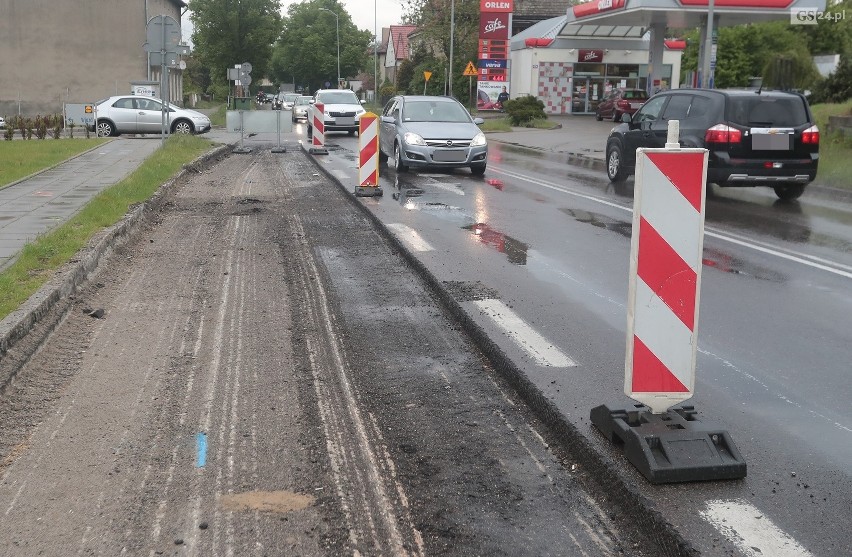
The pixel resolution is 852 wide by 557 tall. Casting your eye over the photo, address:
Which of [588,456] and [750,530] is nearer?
[750,530]

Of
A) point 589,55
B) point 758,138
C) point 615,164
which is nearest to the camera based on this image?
point 758,138

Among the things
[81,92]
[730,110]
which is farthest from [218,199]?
[81,92]

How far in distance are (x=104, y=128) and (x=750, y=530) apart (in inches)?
1326

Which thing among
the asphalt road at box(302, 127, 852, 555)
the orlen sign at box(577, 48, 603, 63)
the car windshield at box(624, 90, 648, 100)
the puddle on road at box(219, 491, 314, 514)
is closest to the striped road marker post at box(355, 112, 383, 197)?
the asphalt road at box(302, 127, 852, 555)

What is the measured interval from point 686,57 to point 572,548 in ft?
196

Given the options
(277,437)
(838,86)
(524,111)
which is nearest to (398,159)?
(277,437)

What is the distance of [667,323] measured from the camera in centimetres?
419

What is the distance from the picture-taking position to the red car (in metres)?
43.8

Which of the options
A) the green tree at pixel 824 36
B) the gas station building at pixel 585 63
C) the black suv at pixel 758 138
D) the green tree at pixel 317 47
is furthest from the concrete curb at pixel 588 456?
the green tree at pixel 317 47

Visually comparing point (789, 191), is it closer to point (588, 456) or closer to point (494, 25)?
point (588, 456)

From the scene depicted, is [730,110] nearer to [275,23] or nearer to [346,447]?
[346,447]

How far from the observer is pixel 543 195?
1558 centimetres

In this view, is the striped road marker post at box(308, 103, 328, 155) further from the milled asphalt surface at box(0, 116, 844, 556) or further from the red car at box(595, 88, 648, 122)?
the red car at box(595, 88, 648, 122)

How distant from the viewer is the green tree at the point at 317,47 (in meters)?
116
